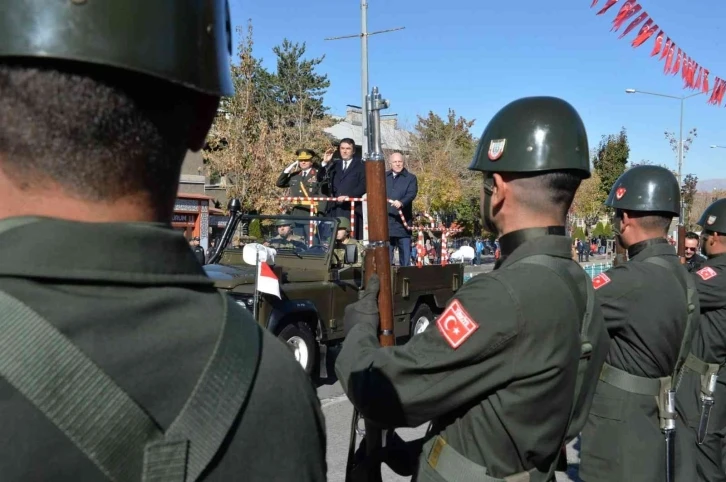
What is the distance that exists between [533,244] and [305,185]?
8.34 meters

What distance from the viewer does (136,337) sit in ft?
2.88

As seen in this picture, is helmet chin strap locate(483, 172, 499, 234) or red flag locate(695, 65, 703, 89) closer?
helmet chin strap locate(483, 172, 499, 234)

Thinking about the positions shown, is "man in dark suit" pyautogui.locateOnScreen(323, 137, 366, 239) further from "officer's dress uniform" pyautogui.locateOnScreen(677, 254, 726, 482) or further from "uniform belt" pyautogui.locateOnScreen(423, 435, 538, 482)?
"uniform belt" pyautogui.locateOnScreen(423, 435, 538, 482)

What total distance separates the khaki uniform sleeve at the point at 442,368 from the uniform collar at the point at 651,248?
1.92 m

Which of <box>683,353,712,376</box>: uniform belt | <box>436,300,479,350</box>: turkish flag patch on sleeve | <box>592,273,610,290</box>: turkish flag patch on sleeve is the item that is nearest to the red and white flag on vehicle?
<box>683,353,712,376</box>: uniform belt

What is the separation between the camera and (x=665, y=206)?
3967mm

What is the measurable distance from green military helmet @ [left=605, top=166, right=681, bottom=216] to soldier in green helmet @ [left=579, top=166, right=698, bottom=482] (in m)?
0.47

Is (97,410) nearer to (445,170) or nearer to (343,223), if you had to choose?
(343,223)

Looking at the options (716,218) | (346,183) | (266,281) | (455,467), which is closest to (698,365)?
(716,218)

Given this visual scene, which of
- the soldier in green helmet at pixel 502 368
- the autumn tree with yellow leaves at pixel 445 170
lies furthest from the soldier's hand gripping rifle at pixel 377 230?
the autumn tree with yellow leaves at pixel 445 170

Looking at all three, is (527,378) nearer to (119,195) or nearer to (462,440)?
(462,440)

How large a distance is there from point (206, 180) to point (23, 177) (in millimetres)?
37373

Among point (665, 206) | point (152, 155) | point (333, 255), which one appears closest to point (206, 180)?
point (333, 255)

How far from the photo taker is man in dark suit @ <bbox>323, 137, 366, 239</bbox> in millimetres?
10172
